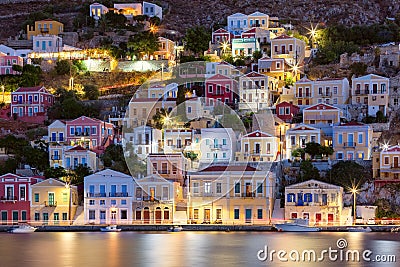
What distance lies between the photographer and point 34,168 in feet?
211

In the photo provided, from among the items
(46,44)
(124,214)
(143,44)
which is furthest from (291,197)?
(46,44)

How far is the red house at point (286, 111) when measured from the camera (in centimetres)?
6869

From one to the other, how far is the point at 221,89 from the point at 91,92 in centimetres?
987

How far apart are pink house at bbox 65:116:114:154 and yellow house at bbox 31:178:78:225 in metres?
8.75

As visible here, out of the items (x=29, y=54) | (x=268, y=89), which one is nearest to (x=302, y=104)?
(x=268, y=89)

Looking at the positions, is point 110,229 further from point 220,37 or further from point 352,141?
point 220,37

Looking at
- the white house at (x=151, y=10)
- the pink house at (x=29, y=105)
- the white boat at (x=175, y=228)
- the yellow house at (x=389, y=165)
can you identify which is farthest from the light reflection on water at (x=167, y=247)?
the white house at (x=151, y=10)

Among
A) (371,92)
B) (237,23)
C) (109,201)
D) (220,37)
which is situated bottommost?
(109,201)

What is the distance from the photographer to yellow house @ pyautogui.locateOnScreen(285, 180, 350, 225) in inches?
2224

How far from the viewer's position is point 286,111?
2721 inches

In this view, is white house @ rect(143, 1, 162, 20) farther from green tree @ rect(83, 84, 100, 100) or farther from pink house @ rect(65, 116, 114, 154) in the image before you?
pink house @ rect(65, 116, 114, 154)

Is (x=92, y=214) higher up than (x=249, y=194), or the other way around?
(x=249, y=194)

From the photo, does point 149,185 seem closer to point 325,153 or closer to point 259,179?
point 259,179

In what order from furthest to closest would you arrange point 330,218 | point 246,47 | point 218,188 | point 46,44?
point 46,44, point 246,47, point 218,188, point 330,218
